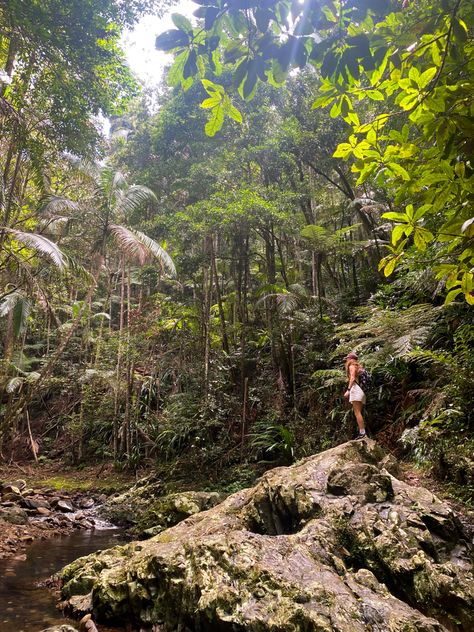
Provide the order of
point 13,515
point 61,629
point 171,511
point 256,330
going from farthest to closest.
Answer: point 256,330, point 13,515, point 171,511, point 61,629

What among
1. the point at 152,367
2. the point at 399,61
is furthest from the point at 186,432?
the point at 399,61

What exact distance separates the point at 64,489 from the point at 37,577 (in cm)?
681

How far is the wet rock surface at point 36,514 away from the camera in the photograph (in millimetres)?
7371

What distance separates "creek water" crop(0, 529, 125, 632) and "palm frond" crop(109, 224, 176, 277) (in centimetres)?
681

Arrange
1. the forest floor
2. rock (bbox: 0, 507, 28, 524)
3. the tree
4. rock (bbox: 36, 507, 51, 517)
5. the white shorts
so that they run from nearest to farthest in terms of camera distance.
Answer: the tree → the forest floor → the white shorts → rock (bbox: 0, 507, 28, 524) → rock (bbox: 36, 507, 51, 517)

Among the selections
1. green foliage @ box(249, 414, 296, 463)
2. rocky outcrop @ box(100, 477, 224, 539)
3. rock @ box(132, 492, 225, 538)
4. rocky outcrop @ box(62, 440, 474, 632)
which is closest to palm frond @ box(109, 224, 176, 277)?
green foliage @ box(249, 414, 296, 463)

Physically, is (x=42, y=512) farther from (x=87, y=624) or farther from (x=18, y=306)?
(x=87, y=624)

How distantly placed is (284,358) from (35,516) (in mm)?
6715

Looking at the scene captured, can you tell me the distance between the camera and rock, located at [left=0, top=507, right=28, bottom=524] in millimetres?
8169

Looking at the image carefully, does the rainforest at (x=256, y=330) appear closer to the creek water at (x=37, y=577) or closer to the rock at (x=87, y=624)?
the rock at (x=87, y=624)

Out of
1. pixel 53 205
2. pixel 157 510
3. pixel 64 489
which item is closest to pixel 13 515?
pixel 157 510

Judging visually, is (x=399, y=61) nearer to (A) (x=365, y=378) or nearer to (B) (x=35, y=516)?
(A) (x=365, y=378)

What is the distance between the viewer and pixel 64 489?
12.0m

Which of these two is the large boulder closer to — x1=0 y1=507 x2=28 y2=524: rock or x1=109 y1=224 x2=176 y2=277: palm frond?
x1=0 y1=507 x2=28 y2=524: rock
